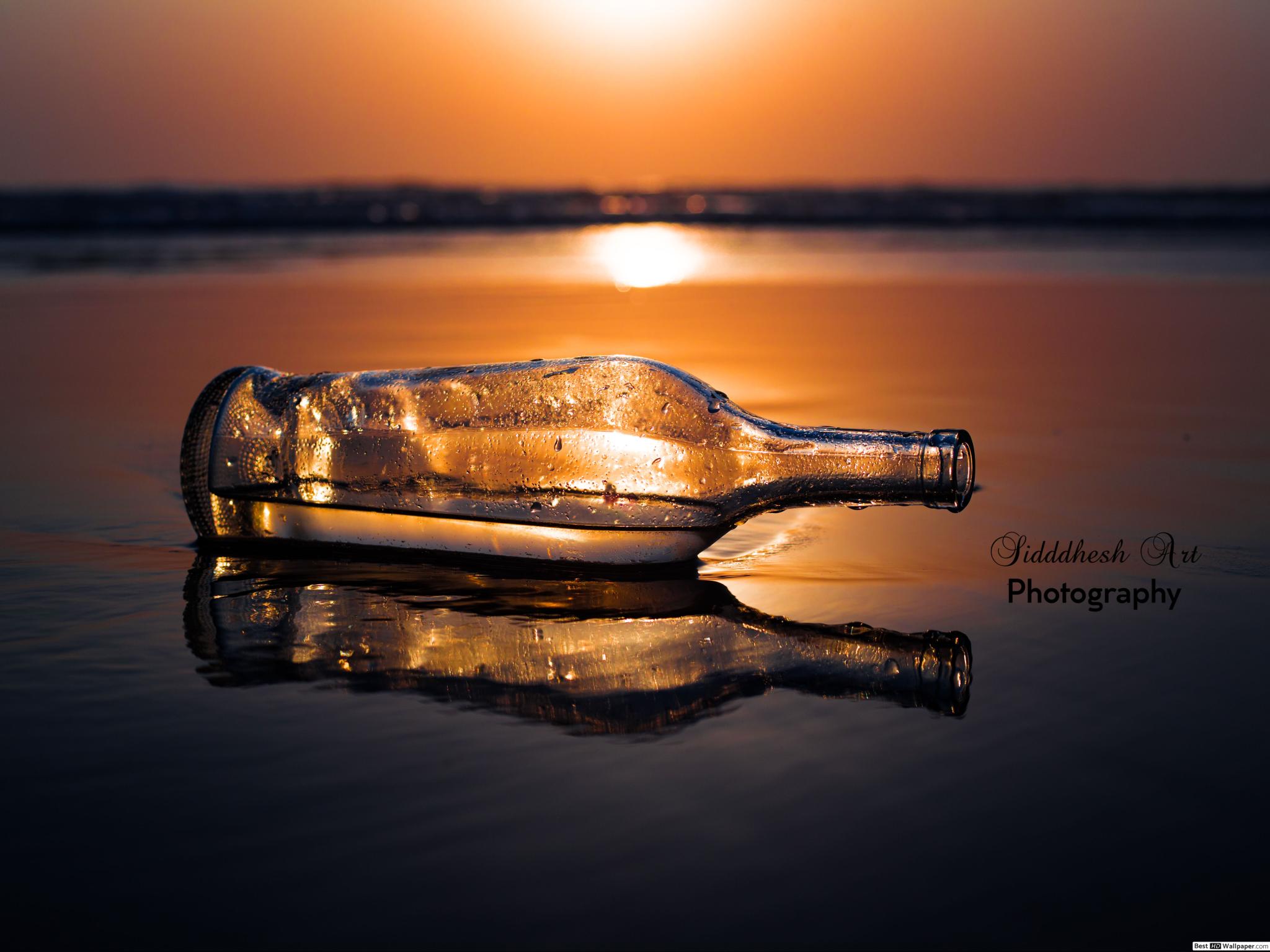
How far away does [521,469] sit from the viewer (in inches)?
76.3

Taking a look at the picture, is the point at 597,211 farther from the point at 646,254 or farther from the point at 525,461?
the point at 525,461

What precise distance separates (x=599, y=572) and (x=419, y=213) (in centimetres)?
2165

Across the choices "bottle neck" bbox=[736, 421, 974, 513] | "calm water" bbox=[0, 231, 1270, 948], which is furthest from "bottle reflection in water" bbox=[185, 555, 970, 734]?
"bottle neck" bbox=[736, 421, 974, 513]

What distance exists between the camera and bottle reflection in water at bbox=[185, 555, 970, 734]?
1.44 meters

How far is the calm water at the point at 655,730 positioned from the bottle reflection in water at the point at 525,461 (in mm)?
83

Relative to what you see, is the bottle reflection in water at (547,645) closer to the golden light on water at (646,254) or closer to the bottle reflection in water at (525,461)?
the bottle reflection in water at (525,461)

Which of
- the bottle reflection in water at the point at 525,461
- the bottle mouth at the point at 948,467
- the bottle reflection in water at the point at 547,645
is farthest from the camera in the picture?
the bottle reflection in water at the point at 525,461

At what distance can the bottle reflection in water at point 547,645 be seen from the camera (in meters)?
1.44

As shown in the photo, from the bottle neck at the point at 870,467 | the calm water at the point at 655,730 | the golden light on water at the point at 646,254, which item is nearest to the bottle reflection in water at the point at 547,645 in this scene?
the calm water at the point at 655,730

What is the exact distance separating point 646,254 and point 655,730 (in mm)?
13488

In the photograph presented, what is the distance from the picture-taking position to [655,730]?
4.34 feet

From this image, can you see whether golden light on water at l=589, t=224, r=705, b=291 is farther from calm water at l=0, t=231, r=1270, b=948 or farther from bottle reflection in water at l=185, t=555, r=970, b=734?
bottle reflection in water at l=185, t=555, r=970, b=734

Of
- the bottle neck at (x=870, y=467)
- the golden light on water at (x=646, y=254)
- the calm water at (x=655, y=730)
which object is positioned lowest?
the calm water at (x=655, y=730)

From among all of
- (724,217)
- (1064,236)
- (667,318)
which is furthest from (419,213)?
(667,318)
